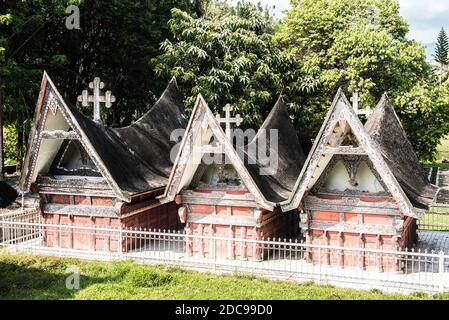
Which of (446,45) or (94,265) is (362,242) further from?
(446,45)

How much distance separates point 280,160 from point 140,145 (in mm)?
5926

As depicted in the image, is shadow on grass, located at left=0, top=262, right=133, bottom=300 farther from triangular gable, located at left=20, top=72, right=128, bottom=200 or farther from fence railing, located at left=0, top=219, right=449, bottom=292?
triangular gable, located at left=20, top=72, right=128, bottom=200

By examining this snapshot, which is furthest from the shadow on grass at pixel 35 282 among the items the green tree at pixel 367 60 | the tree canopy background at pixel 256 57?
the green tree at pixel 367 60

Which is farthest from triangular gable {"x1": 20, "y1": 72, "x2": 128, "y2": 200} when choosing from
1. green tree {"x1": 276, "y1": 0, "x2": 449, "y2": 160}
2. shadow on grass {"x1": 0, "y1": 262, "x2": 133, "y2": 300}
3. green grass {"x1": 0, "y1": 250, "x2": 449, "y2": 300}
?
green tree {"x1": 276, "y1": 0, "x2": 449, "y2": 160}

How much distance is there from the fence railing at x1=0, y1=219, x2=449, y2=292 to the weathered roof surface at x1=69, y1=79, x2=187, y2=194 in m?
2.08

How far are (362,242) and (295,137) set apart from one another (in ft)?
25.2

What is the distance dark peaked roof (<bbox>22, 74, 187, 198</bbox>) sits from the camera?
58.3 feet

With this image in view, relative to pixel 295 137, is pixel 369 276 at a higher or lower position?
lower

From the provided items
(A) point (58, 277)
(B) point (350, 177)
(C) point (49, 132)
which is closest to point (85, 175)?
(C) point (49, 132)

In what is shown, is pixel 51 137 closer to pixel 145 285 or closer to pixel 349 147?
pixel 145 285

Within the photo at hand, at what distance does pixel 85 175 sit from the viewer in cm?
1903

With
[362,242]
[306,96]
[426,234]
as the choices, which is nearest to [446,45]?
[306,96]

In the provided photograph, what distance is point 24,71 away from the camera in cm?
2875
